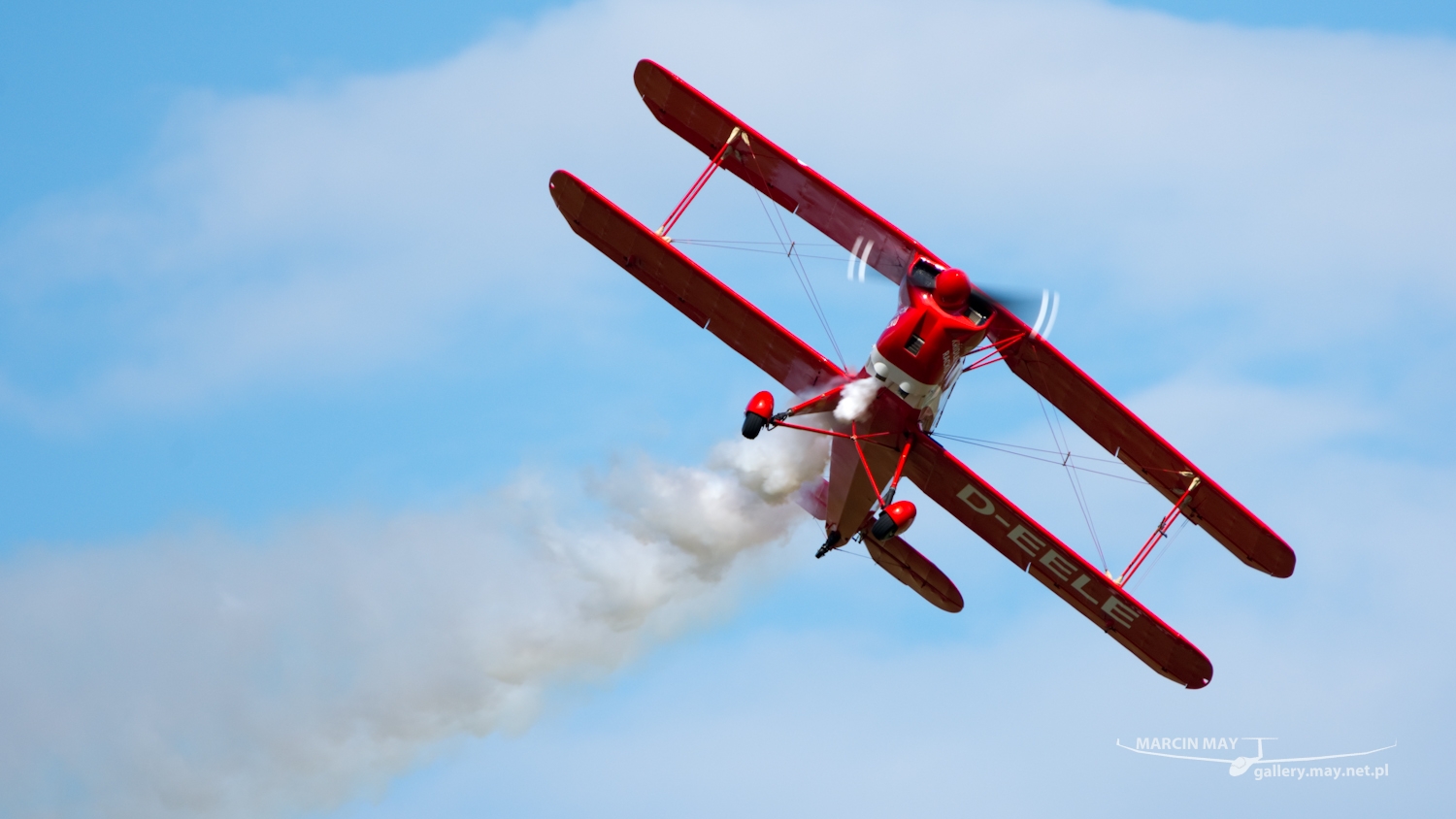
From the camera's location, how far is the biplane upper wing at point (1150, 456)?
27.0 metres

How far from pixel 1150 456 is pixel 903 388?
15.2ft

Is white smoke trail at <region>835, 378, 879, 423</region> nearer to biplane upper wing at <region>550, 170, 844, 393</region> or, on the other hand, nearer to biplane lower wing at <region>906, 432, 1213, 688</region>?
biplane upper wing at <region>550, 170, 844, 393</region>

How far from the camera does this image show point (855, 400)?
85.8 feet

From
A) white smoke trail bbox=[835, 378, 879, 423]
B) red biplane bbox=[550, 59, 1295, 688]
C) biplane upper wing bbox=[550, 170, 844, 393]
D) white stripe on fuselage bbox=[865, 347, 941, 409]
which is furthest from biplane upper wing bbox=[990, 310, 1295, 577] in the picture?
biplane upper wing bbox=[550, 170, 844, 393]

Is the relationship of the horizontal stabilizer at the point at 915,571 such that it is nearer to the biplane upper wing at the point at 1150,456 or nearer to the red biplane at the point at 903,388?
the red biplane at the point at 903,388

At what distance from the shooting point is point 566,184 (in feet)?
83.8

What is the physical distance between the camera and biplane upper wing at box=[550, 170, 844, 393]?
84.3 ft

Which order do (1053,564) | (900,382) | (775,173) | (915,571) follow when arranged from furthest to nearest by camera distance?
1. (915,571)
2. (1053,564)
3. (775,173)
4. (900,382)

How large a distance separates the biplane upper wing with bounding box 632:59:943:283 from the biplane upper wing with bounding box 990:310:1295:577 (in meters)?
2.50

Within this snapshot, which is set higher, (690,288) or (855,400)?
(690,288)

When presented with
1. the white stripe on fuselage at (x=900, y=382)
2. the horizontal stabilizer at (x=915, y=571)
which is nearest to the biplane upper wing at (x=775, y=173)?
the white stripe on fuselage at (x=900, y=382)

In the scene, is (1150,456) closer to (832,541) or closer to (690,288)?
(832,541)

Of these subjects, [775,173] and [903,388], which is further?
[775,173]

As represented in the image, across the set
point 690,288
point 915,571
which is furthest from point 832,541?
point 690,288
